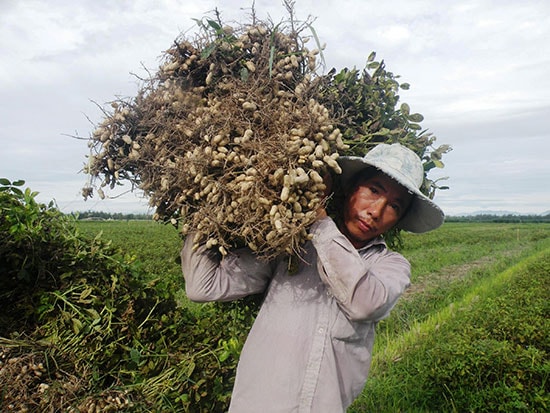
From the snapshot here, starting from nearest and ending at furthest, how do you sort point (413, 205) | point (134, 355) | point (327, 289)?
point (327, 289)
point (413, 205)
point (134, 355)

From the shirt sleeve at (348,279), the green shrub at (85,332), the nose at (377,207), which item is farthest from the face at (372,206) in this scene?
the green shrub at (85,332)

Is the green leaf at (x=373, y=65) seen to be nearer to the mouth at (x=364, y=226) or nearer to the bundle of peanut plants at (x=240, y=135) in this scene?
the bundle of peanut plants at (x=240, y=135)

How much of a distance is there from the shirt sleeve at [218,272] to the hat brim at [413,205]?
1.58 feet

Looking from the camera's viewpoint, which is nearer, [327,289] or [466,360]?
[327,289]

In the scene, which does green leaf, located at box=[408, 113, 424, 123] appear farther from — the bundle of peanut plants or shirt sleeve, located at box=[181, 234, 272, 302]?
shirt sleeve, located at box=[181, 234, 272, 302]

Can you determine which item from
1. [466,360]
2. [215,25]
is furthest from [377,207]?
[466,360]

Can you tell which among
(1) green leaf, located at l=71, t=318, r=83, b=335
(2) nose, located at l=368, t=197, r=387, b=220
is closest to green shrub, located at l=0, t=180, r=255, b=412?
(1) green leaf, located at l=71, t=318, r=83, b=335

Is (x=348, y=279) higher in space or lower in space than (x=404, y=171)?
lower

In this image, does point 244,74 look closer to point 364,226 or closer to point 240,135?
point 240,135

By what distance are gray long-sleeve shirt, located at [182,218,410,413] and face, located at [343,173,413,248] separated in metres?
0.09

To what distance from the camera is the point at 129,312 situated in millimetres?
2486

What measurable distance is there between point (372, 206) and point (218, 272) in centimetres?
63

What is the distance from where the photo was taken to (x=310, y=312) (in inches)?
74.2

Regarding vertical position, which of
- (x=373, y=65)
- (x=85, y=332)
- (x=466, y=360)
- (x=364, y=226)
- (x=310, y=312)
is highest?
(x=373, y=65)
